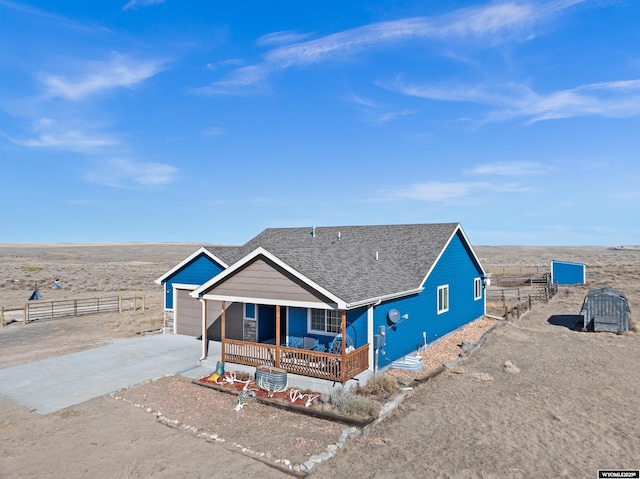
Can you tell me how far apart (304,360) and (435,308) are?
7800 millimetres

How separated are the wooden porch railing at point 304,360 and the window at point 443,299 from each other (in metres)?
6.90

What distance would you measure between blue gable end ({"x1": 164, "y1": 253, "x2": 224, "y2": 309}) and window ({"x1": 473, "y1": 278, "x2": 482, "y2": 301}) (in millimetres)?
13790

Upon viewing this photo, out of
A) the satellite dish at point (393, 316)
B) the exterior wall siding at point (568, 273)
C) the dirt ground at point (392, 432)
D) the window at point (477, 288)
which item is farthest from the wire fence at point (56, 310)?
the exterior wall siding at point (568, 273)

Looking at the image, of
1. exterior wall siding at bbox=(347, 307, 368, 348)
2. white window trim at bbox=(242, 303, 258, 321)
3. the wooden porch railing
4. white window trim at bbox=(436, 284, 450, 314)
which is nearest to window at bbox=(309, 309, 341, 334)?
exterior wall siding at bbox=(347, 307, 368, 348)

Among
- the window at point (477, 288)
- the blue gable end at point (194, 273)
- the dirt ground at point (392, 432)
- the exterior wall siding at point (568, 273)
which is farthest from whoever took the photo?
the exterior wall siding at point (568, 273)

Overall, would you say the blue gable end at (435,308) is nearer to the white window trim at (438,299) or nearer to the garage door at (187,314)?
Answer: the white window trim at (438,299)

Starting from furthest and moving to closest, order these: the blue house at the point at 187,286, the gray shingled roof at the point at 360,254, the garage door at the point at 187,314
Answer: the garage door at the point at 187,314 < the blue house at the point at 187,286 < the gray shingled roof at the point at 360,254

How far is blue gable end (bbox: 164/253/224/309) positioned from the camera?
19594 millimetres

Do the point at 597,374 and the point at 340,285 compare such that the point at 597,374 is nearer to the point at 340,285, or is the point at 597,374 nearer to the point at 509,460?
the point at 509,460

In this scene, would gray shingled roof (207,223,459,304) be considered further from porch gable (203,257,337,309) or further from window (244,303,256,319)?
window (244,303,256,319)

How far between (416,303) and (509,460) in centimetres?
854

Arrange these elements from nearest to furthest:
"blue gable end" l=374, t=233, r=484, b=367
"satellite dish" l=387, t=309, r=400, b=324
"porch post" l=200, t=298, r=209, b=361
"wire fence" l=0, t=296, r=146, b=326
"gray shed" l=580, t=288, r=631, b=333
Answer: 1. "satellite dish" l=387, t=309, r=400, b=324
2. "blue gable end" l=374, t=233, r=484, b=367
3. "porch post" l=200, t=298, r=209, b=361
4. "gray shed" l=580, t=288, r=631, b=333
5. "wire fence" l=0, t=296, r=146, b=326

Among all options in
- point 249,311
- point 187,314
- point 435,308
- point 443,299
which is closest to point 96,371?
point 249,311

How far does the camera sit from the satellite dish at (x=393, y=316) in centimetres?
1427
